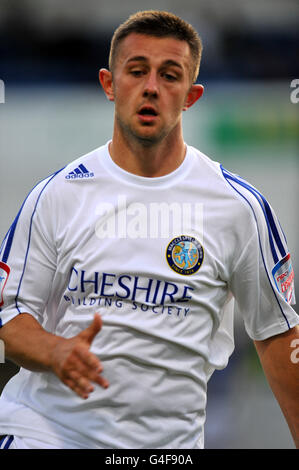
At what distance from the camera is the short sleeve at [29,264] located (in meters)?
2.29

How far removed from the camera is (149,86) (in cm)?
224

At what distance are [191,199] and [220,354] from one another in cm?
54

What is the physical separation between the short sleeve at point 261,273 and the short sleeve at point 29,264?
2.06 feet

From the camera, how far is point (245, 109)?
666 cm

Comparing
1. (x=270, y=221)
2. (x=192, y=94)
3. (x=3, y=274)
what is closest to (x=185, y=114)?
(x=192, y=94)

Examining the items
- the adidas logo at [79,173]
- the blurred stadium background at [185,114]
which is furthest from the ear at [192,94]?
the blurred stadium background at [185,114]

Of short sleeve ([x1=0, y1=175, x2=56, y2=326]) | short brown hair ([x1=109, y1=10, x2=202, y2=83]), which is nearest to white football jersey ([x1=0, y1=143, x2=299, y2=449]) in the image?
short sleeve ([x1=0, y1=175, x2=56, y2=326])

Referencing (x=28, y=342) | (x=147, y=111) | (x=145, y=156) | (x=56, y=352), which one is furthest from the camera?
(x=145, y=156)

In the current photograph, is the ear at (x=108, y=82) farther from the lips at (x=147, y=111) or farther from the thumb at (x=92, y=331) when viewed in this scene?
the thumb at (x=92, y=331)

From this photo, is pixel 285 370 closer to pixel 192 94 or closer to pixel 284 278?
pixel 284 278

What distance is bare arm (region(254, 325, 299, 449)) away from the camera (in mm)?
2428

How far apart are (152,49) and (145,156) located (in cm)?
35

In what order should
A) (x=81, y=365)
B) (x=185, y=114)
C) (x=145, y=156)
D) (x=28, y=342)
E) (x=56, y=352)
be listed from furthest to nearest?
(x=185, y=114)
(x=145, y=156)
(x=28, y=342)
(x=56, y=352)
(x=81, y=365)

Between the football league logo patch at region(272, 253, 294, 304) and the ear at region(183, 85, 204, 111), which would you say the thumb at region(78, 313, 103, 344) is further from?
the ear at region(183, 85, 204, 111)
